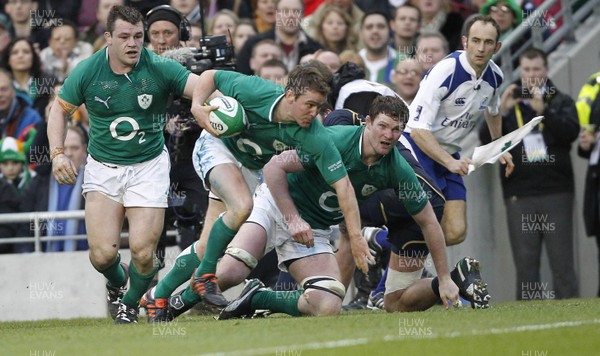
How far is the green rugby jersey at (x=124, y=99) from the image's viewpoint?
1049 centimetres

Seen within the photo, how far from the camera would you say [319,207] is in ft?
34.3

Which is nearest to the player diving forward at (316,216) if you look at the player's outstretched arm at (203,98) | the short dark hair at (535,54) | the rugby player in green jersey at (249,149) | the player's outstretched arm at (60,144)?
the rugby player in green jersey at (249,149)

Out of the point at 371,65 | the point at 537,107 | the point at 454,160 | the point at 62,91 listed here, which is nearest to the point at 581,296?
the point at 537,107

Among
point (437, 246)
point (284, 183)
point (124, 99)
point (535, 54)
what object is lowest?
point (437, 246)

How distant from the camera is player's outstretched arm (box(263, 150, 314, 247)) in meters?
9.88

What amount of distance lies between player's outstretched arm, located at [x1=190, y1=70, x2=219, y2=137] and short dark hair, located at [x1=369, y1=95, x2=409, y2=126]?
3.98 ft

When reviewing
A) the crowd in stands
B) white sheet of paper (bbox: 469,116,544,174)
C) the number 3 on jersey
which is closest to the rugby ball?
the number 3 on jersey

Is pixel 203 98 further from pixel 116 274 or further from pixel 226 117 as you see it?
pixel 116 274

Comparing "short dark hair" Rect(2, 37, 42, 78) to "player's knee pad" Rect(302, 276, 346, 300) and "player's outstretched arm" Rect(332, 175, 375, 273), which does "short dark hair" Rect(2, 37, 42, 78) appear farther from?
"player's outstretched arm" Rect(332, 175, 375, 273)

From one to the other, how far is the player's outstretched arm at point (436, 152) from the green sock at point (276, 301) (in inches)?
71.9

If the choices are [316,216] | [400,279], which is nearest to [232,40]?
[316,216]

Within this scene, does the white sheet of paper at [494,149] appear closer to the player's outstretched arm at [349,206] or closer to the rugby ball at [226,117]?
the player's outstretched arm at [349,206]

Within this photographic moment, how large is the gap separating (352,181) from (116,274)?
2.20 meters

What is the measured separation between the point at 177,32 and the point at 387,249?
9.42ft
